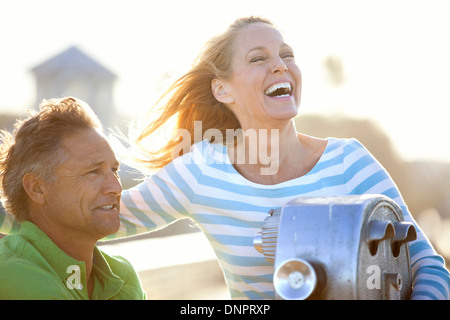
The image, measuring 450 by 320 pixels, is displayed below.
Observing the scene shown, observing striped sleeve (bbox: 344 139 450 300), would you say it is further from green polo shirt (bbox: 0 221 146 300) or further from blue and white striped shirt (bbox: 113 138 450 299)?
green polo shirt (bbox: 0 221 146 300)

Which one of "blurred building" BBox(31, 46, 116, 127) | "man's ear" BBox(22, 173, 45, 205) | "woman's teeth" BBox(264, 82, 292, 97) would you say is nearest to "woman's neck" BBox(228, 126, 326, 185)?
"woman's teeth" BBox(264, 82, 292, 97)

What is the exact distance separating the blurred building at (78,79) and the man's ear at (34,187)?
27650mm

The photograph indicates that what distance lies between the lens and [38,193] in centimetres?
249

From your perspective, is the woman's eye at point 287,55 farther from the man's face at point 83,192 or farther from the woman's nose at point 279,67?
the man's face at point 83,192

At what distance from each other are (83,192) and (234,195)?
0.66m

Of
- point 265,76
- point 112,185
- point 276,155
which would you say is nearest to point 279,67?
point 265,76

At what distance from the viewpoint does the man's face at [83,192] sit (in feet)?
8.11

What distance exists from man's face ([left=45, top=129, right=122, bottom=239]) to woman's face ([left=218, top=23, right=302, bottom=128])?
74cm

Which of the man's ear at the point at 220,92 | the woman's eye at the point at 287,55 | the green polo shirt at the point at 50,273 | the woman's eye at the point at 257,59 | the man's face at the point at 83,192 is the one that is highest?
the woman's eye at the point at 287,55

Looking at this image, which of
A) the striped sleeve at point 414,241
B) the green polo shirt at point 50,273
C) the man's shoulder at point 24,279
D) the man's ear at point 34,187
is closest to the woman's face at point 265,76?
the striped sleeve at point 414,241

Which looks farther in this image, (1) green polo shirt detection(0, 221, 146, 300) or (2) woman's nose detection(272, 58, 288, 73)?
(2) woman's nose detection(272, 58, 288, 73)

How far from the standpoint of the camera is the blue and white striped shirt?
2748 millimetres
